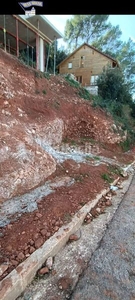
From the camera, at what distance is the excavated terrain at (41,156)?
7.29 feet

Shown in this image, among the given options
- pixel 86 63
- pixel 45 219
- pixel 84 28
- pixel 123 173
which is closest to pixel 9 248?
pixel 45 219

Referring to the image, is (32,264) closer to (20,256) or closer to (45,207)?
(20,256)

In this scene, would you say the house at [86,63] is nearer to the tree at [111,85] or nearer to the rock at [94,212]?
the tree at [111,85]

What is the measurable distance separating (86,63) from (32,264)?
1798 cm

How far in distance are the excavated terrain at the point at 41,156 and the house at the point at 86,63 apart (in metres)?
9.99

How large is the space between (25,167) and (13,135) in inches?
33.8

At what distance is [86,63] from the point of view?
1648 cm

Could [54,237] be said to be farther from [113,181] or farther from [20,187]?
[113,181]

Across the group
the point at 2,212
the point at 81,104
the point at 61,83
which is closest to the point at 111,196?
the point at 2,212

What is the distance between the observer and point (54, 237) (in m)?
2.13

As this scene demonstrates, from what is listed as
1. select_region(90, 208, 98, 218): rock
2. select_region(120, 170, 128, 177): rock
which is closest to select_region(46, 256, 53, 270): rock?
select_region(90, 208, 98, 218): rock

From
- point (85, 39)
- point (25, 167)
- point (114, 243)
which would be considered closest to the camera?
point (114, 243)

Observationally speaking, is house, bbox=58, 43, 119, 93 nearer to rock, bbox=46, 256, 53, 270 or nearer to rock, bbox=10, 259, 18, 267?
rock, bbox=46, 256, 53, 270

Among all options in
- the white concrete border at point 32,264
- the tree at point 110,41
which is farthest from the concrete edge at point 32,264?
the tree at point 110,41
